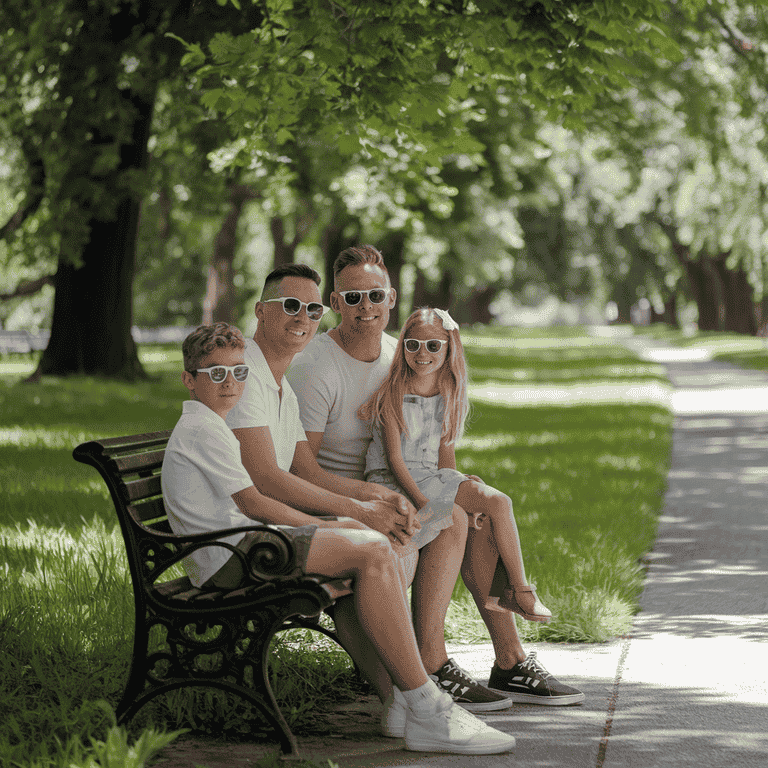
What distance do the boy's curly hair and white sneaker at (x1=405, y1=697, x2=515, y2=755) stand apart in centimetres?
135

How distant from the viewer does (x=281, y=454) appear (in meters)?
4.24

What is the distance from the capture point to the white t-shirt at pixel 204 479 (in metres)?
3.75

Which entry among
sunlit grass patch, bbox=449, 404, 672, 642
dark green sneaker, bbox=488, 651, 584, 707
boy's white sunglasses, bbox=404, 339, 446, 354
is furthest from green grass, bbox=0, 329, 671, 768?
boy's white sunglasses, bbox=404, 339, 446, 354

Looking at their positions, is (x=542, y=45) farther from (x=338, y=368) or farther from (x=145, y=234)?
(x=145, y=234)

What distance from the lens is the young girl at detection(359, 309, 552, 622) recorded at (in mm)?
4305

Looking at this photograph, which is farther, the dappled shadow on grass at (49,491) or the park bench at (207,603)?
the dappled shadow on grass at (49,491)

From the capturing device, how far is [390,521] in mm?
4121

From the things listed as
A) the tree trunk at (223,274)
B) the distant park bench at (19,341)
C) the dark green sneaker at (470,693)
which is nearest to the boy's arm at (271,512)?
the dark green sneaker at (470,693)

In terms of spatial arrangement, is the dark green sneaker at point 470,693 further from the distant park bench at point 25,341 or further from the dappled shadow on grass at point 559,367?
the distant park bench at point 25,341

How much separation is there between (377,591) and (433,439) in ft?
3.33

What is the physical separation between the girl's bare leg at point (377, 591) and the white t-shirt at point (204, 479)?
0.27 meters

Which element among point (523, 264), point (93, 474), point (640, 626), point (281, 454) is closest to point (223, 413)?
point (281, 454)

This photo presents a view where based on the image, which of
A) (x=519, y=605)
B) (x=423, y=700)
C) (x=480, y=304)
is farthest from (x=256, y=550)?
(x=480, y=304)

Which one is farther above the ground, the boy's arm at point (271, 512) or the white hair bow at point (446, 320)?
the white hair bow at point (446, 320)
